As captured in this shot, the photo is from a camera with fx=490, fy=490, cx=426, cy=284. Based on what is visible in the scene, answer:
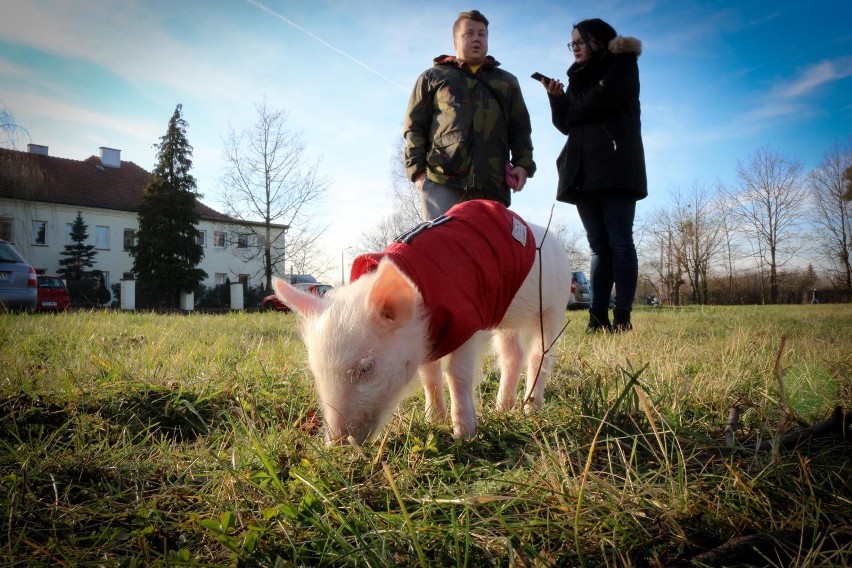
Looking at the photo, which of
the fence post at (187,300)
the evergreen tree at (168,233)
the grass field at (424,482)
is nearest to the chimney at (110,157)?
the evergreen tree at (168,233)

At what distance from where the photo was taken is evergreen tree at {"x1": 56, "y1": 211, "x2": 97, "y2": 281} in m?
38.9

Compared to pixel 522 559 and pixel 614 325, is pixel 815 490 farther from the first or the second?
pixel 614 325

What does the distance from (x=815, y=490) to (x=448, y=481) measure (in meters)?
1.02

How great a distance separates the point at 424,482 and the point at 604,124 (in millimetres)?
4785

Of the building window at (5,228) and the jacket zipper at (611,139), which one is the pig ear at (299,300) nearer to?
the building window at (5,228)

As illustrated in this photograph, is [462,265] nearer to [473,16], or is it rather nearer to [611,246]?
[473,16]

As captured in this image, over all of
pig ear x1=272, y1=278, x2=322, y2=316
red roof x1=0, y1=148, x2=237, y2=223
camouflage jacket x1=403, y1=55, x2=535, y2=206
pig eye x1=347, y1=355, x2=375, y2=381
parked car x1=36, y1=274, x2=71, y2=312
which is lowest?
pig eye x1=347, y1=355, x2=375, y2=381

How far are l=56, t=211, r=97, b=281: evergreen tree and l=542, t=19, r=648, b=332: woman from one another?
43.5m

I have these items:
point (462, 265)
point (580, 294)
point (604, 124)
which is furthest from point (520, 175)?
point (580, 294)

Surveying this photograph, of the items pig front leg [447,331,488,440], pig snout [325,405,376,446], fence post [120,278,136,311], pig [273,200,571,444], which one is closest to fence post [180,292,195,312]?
fence post [120,278,136,311]

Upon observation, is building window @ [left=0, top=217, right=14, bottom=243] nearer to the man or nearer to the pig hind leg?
the man

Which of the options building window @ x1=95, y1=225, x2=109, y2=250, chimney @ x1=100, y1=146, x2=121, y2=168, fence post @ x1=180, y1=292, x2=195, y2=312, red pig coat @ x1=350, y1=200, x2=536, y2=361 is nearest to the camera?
red pig coat @ x1=350, y1=200, x2=536, y2=361

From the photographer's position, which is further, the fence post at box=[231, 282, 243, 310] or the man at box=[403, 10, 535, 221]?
the fence post at box=[231, 282, 243, 310]

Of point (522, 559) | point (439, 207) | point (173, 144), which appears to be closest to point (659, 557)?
point (522, 559)
